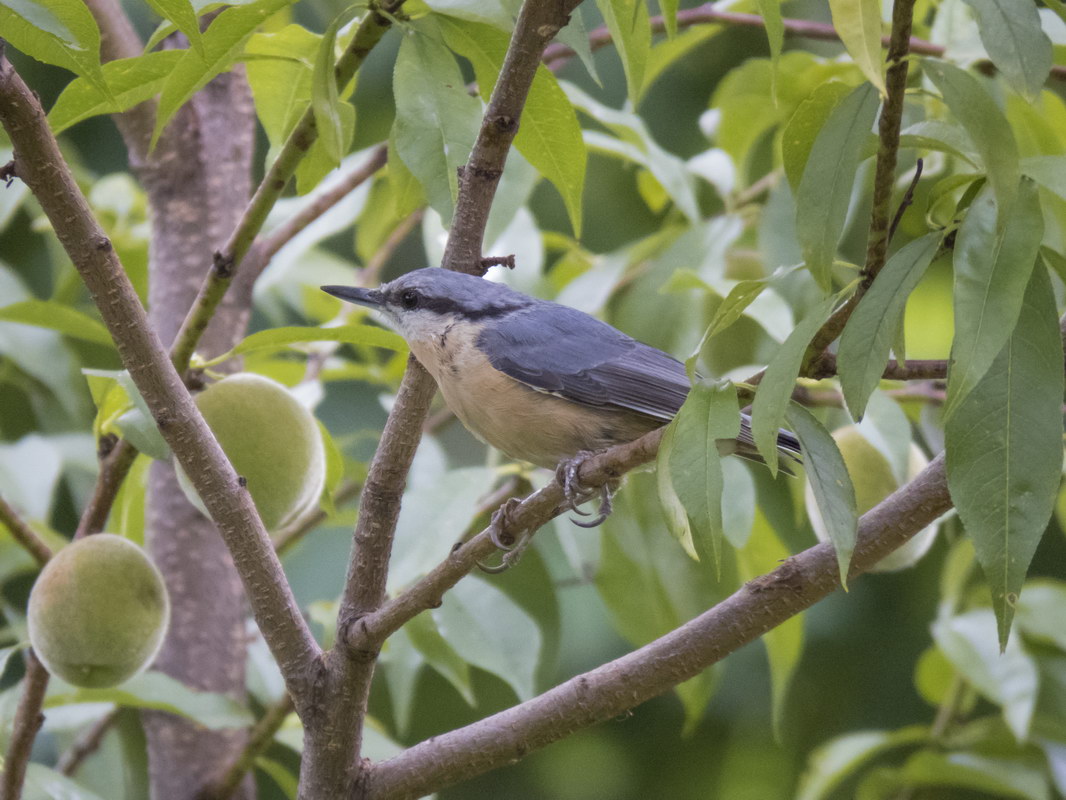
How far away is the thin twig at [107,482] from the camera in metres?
1.72

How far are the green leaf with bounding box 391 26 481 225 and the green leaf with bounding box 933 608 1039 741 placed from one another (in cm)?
136

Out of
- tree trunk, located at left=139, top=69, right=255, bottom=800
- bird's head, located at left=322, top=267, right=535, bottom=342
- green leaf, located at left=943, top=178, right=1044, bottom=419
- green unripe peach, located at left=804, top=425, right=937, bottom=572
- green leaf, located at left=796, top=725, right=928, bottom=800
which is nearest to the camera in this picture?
green leaf, located at left=943, top=178, right=1044, bottom=419

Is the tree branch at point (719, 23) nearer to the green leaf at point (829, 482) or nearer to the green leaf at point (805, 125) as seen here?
the green leaf at point (805, 125)

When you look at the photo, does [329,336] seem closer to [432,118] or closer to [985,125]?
[432,118]

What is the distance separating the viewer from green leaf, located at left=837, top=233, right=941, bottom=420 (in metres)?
1.04

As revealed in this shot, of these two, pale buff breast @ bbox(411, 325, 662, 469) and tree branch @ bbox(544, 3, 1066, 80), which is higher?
tree branch @ bbox(544, 3, 1066, 80)

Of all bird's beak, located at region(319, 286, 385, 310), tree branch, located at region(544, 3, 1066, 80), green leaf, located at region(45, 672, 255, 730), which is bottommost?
green leaf, located at region(45, 672, 255, 730)

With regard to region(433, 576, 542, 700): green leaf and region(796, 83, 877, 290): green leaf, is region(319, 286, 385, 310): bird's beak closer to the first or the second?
region(433, 576, 542, 700): green leaf

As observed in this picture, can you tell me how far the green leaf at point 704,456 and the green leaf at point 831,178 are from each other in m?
0.15

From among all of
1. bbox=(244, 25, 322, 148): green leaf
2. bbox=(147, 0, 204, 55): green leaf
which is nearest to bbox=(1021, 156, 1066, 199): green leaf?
bbox=(147, 0, 204, 55): green leaf

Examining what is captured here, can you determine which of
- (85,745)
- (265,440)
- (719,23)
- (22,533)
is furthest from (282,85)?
(85,745)

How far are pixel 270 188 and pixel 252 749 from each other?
98 centimetres

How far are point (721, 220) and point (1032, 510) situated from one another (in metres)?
1.53

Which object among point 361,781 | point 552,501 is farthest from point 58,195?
point 361,781
